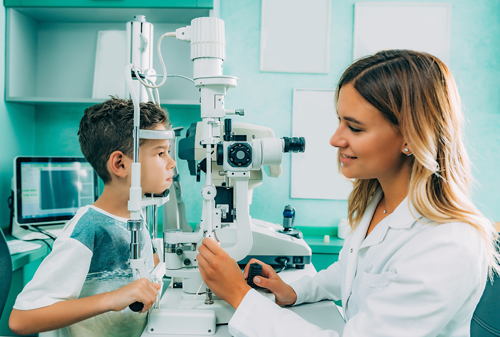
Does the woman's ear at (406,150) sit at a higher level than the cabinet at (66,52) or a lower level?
lower

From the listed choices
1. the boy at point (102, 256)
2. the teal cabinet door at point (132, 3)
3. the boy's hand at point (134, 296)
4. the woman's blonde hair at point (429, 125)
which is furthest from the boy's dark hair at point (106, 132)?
the teal cabinet door at point (132, 3)

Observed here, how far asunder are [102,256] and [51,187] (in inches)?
44.2

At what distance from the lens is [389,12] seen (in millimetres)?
1870

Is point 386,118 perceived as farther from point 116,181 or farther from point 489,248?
point 116,181

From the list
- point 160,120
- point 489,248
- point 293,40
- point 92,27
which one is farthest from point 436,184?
point 92,27

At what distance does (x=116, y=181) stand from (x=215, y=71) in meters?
0.41

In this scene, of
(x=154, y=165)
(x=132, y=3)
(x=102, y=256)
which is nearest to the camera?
(x=102, y=256)

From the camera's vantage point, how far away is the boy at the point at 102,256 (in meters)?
0.70

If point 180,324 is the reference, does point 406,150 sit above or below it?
above

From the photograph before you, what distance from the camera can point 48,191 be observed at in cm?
169

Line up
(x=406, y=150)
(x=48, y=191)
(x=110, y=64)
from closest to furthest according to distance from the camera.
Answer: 1. (x=406, y=150)
2. (x=48, y=191)
3. (x=110, y=64)

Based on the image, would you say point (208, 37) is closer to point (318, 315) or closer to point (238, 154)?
point (238, 154)

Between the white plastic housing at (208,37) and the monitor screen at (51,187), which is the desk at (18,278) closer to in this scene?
the monitor screen at (51,187)

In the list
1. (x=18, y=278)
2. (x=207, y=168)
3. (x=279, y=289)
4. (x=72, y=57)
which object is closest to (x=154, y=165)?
(x=207, y=168)
